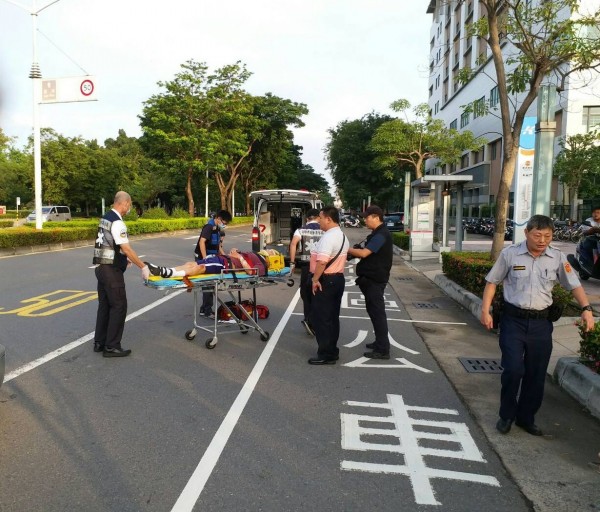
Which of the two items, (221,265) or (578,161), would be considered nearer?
(221,265)

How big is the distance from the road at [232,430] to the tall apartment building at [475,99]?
2432 cm

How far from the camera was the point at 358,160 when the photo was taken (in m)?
53.8

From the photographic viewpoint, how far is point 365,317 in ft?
28.7

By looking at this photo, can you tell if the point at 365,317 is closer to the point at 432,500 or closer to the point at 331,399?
the point at 331,399

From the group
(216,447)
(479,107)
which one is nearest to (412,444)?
(216,447)

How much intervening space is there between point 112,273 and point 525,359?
175 inches

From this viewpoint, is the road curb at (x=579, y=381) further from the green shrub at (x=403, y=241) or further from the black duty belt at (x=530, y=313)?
the green shrub at (x=403, y=241)

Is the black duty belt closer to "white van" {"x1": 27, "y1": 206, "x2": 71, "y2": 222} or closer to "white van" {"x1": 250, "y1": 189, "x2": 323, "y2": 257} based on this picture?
"white van" {"x1": 250, "y1": 189, "x2": 323, "y2": 257}

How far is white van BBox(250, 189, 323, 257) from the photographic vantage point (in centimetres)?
1373

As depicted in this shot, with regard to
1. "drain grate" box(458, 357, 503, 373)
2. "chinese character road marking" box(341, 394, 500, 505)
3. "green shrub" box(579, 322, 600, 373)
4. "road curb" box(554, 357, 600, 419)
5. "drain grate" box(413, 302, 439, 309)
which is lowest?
"drain grate" box(413, 302, 439, 309)

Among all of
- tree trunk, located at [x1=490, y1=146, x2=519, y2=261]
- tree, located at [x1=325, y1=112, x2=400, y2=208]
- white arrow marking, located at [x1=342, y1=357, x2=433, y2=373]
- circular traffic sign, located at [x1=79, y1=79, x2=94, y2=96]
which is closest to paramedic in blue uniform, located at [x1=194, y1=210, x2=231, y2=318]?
white arrow marking, located at [x1=342, y1=357, x2=433, y2=373]

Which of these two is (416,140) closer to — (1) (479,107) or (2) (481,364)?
(1) (479,107)

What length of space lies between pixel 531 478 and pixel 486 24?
9.56 m

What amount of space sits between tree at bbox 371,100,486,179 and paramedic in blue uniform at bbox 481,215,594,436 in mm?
29398
